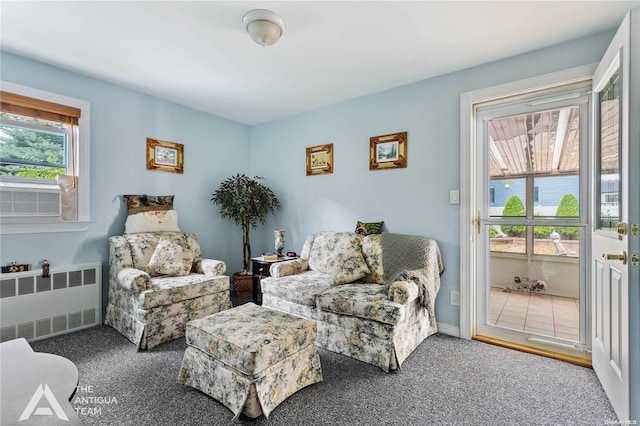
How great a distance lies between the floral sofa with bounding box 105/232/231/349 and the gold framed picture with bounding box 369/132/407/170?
196 centimetres

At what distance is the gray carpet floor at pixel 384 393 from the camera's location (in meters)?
1.69

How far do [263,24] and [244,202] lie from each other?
220cm

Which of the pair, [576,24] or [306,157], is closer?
[576,24]

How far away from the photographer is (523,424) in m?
1.65

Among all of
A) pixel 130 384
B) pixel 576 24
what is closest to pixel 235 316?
pixel 130 384

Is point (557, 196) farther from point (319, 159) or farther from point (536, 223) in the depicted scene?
point (319, 159)

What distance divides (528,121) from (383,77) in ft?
4.30

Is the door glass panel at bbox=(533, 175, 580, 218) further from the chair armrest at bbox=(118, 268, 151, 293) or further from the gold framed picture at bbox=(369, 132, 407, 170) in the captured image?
the chair armrest at bbox=(118, 268, 151, 293)

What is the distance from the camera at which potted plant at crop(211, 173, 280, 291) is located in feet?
12.7

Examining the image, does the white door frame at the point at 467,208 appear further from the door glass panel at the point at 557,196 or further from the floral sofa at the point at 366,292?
the door glass panel at the point at 557,196

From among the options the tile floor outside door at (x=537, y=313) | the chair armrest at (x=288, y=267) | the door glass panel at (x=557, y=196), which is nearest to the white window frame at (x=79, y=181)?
the chair armrest at (x=288, y=267)

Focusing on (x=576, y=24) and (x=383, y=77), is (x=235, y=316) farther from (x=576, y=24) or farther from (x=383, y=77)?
(x=576, y=24)

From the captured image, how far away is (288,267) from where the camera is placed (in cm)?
322

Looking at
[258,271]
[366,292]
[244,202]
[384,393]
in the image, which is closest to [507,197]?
[366,292]
